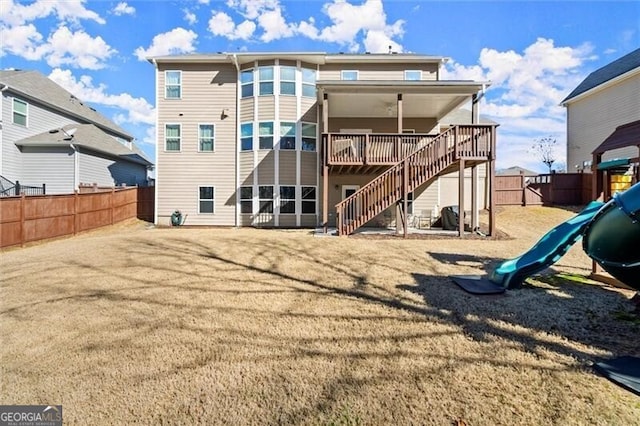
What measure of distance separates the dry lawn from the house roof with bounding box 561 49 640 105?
17504 millimetres

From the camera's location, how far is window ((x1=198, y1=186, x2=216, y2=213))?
1555 cm

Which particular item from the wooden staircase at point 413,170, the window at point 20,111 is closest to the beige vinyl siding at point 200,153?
the wooden staircase at point 413,170

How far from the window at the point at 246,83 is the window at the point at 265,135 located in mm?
1694

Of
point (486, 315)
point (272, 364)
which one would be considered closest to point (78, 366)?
point (272, 364)

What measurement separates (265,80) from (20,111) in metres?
13.8

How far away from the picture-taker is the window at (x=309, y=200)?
1523 cm

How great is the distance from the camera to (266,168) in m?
15.1

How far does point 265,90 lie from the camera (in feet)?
49.5

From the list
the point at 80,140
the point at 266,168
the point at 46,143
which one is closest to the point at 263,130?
the point at 266,168

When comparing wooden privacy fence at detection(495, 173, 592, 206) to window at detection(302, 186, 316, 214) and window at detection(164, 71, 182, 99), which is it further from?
window at detection(164, 71, 182, 99)

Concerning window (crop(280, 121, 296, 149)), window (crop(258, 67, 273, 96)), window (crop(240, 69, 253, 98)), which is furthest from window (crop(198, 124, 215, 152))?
window (crop(280, 121, 296, 149))

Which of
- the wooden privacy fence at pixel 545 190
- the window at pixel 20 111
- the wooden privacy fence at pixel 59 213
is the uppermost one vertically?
the window at pixel 20 111

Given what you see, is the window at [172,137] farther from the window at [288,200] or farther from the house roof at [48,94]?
the house roof at [48,94]

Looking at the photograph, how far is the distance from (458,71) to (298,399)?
18898 mm
